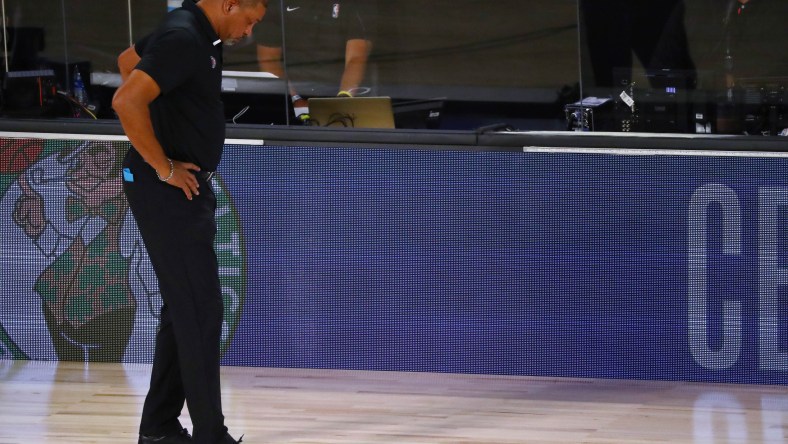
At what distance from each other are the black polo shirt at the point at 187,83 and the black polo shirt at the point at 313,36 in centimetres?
446

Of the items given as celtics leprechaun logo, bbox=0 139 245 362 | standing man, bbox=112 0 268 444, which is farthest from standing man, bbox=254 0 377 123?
standing man, bbox=112 0 268 444

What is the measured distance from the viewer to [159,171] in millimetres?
3258

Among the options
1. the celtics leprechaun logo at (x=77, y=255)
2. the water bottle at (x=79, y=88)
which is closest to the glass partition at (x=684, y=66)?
the celtics leprechaun logo at (x=77, y=255)

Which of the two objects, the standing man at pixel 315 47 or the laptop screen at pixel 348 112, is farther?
the standing man at pixel 315 47

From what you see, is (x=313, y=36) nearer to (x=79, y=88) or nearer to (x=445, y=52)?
(x=445, y=52)

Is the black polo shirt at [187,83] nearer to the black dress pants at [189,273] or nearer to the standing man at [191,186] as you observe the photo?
the standing man at [191,186]

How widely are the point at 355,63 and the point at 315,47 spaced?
12.2 inches

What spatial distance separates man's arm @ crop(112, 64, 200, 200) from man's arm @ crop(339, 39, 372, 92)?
4.69 meters

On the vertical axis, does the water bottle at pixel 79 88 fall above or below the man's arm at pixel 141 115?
above

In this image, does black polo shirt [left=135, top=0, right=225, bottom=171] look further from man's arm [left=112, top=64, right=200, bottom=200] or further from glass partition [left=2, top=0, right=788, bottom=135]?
glass partition [left=2, top=0, right=788, bottom=135]

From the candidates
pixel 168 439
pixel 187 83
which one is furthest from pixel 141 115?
pixel 168 439

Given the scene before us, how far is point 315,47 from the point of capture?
792cm

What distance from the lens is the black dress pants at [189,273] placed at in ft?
11.0

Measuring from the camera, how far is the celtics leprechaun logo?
485cm
